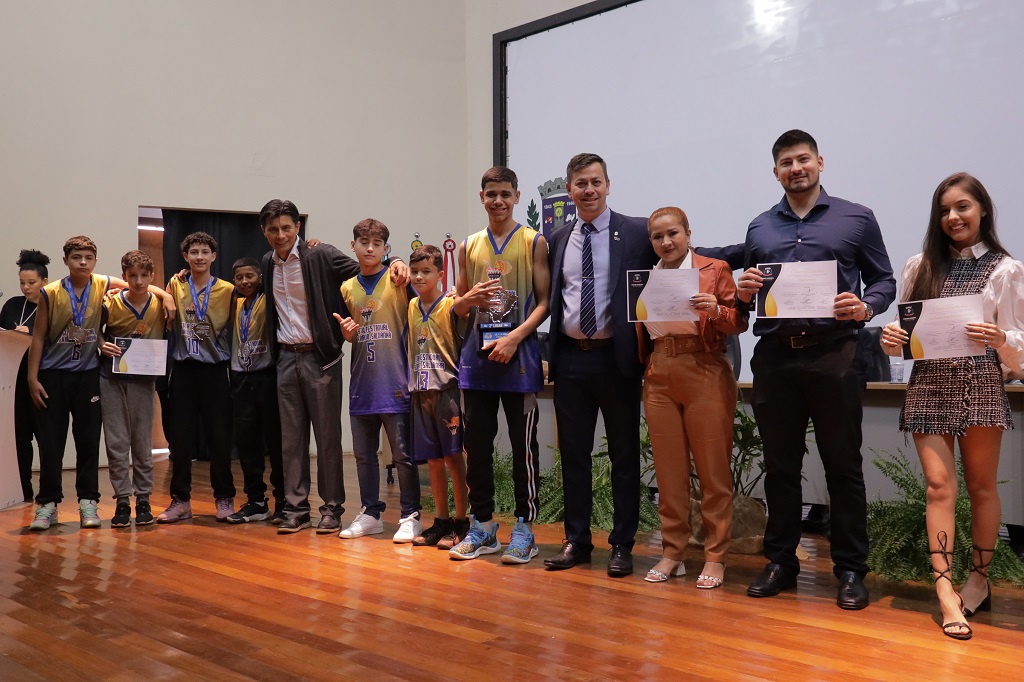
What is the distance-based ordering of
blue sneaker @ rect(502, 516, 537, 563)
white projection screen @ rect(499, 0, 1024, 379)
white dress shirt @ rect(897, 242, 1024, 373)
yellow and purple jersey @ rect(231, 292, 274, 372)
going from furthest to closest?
white projection screen @ rect(499, 0, 1024, 379) → yellow and purple jersey @ rect(231, 292, 274, 372) → blue sneaker @ rect(502, 516, 537, 563) → white dress shirt @ rect(897, 242, 1024, 373)

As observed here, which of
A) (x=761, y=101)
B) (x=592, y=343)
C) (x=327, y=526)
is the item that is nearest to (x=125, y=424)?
(x=327, y=526)

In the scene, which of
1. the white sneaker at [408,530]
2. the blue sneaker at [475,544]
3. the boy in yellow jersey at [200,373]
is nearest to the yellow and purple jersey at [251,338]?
the boy in yellow jersey at [200,373]

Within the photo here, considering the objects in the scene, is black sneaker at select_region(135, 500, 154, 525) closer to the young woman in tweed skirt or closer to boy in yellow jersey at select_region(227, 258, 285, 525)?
boy in yellow jersey at select_region(227, 258, 285, 525)

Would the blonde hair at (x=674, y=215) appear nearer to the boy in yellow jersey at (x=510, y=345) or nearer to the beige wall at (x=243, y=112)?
the boy in yellow jersey at (x=510, y=345)

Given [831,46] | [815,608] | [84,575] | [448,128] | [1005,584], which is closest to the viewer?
[815,608]

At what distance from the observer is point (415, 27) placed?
9320 mm

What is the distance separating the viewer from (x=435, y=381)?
13.5 ft

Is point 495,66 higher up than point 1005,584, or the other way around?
point 495,66

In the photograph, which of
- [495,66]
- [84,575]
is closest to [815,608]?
[84,575]

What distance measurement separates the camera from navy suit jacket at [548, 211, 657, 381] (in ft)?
11.6

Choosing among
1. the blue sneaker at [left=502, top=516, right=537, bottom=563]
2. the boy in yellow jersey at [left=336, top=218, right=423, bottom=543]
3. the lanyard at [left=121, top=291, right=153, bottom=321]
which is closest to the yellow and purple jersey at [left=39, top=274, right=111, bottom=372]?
the lanyard at [left=121, top=291, right=153, bottom=321]

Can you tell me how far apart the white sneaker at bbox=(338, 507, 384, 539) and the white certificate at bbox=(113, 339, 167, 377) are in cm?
130

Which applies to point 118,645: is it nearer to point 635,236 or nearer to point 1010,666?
point 635,236

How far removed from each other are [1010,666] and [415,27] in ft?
27.3
